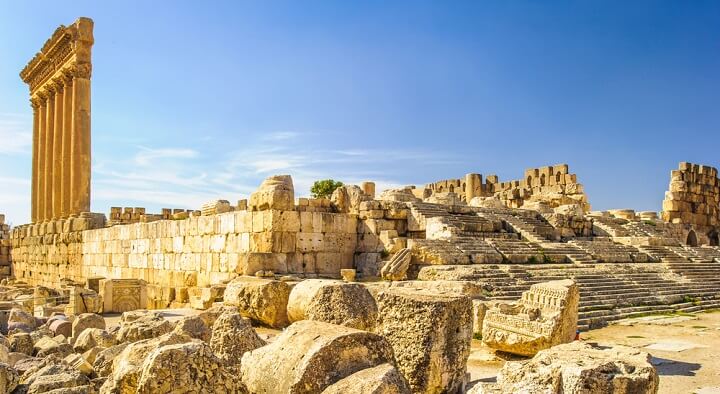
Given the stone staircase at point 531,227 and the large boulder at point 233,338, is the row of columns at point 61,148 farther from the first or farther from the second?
the large boulder at point 233,338

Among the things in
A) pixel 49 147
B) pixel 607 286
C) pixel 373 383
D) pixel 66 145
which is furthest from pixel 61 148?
pixel 373 383

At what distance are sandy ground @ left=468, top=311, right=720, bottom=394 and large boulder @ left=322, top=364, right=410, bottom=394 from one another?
2.87 meters

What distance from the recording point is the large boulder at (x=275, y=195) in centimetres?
1360

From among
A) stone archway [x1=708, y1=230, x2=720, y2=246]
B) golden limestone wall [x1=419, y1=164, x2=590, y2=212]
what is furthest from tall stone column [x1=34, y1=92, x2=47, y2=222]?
stone archway [x1=708, y1=230, x2=720, y2=246]

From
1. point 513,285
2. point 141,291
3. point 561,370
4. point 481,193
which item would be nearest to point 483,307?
point 513,285

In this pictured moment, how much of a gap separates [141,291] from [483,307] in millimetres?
8455

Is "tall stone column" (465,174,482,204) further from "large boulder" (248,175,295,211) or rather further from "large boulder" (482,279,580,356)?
"large boulder" (482,279,580,356)

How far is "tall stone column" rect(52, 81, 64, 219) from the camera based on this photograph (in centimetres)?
2884

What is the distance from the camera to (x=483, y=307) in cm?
952

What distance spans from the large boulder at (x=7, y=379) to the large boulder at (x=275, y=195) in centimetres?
842

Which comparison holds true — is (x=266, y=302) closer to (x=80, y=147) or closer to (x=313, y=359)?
(x=313, y=359)

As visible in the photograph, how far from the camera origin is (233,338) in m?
5.77

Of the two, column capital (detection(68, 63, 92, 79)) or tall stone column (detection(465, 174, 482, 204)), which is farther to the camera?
tall stone column (detection(465, 174, 482, 204))

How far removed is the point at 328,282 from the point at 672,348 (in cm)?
504
